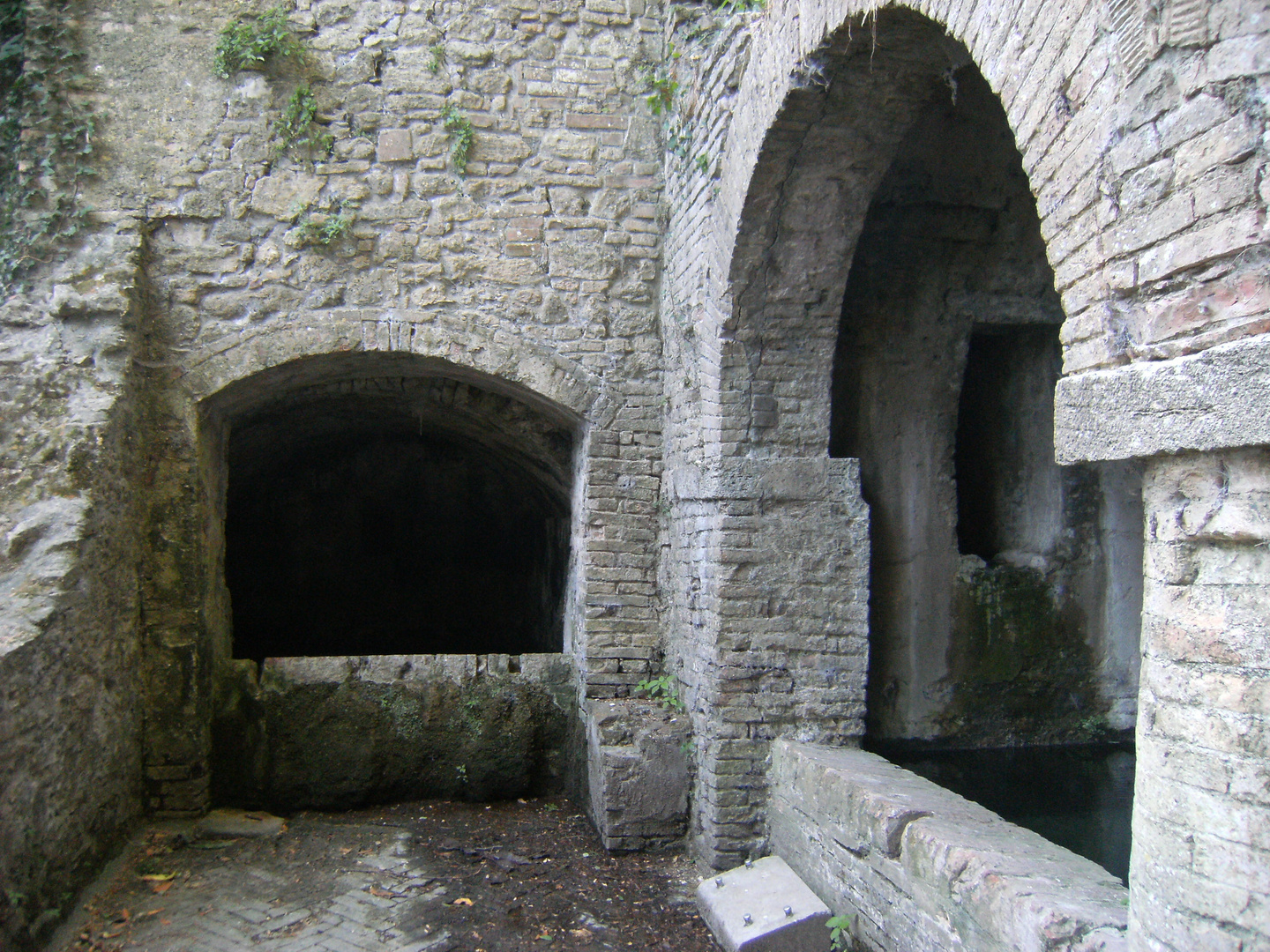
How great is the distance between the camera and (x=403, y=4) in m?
4.98

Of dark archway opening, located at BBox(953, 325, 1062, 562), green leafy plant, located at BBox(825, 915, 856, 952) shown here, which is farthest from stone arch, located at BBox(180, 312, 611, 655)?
dark archway opening, located at BBox(953, 325, 1062, 562)

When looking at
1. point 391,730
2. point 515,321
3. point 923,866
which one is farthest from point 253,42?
point 923,866

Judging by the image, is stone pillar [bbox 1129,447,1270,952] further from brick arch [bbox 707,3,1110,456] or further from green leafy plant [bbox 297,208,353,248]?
green leafy plant [bbox 297,208,353,248]

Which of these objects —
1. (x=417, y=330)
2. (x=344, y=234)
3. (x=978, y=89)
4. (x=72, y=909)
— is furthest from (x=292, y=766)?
(x=978, y=89)

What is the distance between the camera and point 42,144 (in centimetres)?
463

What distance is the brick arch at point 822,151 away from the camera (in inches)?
83.0

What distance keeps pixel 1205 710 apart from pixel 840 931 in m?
2.01

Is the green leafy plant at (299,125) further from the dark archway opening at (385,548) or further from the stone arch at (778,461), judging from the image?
the dark archway opening at (385,548)

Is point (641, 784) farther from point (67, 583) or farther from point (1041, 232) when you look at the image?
point (1041, 232)

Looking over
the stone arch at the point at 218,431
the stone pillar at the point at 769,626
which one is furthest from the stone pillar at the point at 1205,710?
the stone arch at the point at 218,431

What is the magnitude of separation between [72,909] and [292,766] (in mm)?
1350

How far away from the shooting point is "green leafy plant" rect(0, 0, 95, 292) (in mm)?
4574

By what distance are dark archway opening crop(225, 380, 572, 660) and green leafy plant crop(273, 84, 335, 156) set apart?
267cm

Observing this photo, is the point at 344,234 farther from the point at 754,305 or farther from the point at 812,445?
the point at 812,445
